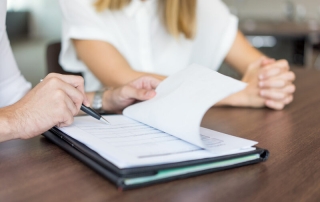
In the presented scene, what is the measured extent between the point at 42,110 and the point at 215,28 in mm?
962

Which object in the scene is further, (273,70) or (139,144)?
(273,70)

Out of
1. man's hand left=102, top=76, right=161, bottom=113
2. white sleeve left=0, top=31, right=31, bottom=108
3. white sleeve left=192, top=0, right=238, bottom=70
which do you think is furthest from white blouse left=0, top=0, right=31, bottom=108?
white sleeve left=192, top=0, right=238, bottom=70

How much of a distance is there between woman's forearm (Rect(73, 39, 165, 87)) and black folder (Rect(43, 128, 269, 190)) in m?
0.55

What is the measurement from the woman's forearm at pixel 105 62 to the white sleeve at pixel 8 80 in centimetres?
25

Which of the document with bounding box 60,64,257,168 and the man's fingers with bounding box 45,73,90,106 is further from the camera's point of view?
the man's fingers with bounding box 45,73,90,106

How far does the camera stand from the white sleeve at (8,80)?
1.07 meters

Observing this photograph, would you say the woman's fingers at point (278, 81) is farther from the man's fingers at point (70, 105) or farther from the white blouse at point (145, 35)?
the man's fingers at point (70, 105)

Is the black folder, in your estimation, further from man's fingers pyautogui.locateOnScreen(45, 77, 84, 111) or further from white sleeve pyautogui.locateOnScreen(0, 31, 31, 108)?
white sleeve pyautogui.locateOnScreen(0, 31, 31, 108)

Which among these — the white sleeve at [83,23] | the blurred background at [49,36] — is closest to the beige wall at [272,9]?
the blurred background at [49,36]

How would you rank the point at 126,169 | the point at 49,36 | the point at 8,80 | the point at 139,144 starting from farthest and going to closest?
the point at 49,36 → the point at 8,80 → the point at 139,144 → the point at 126,169

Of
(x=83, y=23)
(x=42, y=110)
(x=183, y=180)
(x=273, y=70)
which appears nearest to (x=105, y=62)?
(x=83, y=23)

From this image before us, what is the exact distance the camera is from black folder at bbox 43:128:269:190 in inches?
20.4

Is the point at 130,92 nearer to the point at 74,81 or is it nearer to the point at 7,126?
the point at 74,81

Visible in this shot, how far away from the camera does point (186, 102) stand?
676 mm
